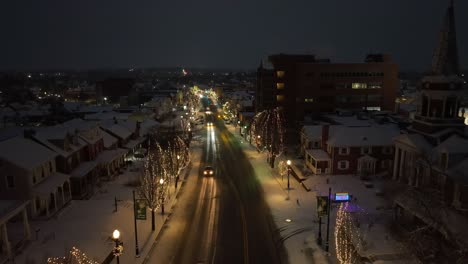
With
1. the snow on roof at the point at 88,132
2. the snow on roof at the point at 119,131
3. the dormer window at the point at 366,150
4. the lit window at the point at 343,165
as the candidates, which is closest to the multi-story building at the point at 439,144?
the dormer window at the point at 366,150

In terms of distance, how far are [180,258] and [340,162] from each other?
28.5 meters

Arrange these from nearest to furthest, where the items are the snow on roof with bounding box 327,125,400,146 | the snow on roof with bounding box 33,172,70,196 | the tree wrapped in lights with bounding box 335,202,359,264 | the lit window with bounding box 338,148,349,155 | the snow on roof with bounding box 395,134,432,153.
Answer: the tree wrapped in lights with bounding box 335,202,359,264 → the snow on roof with bounding box 33,172,70,196 → the snow on roof with bounding box 395,134,432,153 → the lit window with bounding box 338,148,349,155 → the snow on roof with bounding box 327,125,400,146

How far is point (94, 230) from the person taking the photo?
30.3 metres

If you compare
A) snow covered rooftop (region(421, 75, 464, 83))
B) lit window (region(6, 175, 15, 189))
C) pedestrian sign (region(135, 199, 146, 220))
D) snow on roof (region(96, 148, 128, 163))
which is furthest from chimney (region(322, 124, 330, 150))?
lit window (region(6, 175, 15, 189))

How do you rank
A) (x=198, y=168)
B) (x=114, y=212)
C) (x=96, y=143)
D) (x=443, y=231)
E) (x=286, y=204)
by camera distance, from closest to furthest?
(x=443, y=231) < (x=114, y=212) < (x=286, y=204) < (x=96, y=143) < (x=198, y=168)

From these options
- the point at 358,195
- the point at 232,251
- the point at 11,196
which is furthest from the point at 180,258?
the point at 358,195

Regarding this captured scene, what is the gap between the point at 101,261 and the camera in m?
25.3

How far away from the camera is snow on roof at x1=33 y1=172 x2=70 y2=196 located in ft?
106

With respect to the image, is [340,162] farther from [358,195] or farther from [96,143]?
[96,143]

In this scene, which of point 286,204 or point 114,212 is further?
point 286,204

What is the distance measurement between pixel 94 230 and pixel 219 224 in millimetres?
10980

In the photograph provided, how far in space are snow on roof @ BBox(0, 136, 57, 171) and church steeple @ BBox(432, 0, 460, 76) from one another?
43.4 metres

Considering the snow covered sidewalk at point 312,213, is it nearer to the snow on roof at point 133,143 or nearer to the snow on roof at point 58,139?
the snow on roof at point 133,143

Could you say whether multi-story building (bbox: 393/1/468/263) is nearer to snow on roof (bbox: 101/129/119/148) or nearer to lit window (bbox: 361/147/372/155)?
lit window (bbox: 361/147/372/155)
